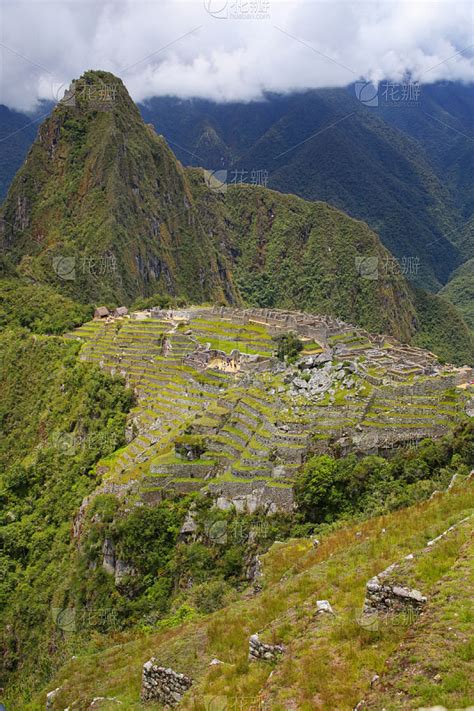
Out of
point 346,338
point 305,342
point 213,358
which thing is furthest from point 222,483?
point 346,338

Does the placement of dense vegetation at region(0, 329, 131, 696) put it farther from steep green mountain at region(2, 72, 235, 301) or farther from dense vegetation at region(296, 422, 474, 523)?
steep green mountain at region(2, 72, 235, 301)

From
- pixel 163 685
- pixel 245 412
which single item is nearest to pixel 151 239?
pixel 245 412

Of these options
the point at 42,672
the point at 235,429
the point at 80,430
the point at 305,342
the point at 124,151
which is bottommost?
the point at 42,672

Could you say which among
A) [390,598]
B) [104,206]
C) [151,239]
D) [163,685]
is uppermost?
[104,206]

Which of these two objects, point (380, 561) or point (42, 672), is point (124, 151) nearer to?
point (42, 672)

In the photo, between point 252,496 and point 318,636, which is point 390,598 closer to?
point 318,636

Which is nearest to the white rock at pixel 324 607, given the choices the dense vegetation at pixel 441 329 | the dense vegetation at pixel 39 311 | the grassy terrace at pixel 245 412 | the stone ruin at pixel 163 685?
the stone ruin at pixel 163 685

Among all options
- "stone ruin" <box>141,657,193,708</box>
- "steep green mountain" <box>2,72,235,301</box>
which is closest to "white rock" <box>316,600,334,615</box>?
"stone ruin" <box>141,657,193,708</box>
